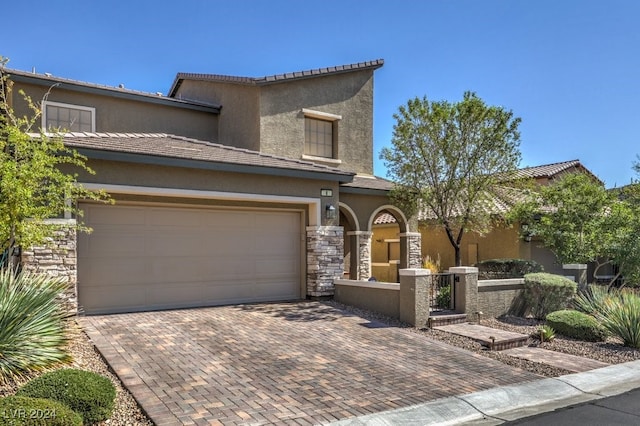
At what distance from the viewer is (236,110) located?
17.1 m

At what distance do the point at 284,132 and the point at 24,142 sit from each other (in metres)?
10.0

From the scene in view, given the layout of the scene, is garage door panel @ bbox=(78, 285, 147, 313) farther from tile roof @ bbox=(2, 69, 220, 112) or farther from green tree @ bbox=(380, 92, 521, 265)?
green tree @ bbox=(380, 92, 521, 265)

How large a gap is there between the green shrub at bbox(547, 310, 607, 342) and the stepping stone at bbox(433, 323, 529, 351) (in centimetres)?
135

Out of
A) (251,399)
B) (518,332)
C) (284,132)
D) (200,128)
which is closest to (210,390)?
(251,399)

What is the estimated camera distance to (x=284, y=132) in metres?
16.5

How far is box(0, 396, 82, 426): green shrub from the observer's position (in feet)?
14.7

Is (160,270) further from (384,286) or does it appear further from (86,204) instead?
(384,286)

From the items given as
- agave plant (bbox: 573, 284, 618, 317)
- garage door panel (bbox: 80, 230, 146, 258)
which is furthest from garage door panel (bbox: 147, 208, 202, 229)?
agave plant (bbox: 573, 284, 618, 317)

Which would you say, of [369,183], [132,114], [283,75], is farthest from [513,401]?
[132,114]

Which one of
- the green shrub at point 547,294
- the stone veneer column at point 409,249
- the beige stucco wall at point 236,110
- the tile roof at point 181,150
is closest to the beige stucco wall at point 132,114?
the beige stucco wall at point 236,110

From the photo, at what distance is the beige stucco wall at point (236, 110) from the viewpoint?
1616cm

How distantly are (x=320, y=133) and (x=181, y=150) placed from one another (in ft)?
22.4

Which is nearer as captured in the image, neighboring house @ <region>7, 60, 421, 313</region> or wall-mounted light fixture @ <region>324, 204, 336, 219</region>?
neighboring house @ <region>7, 60, 421, 313</region>

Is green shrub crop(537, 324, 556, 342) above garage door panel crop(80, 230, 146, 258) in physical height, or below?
below
